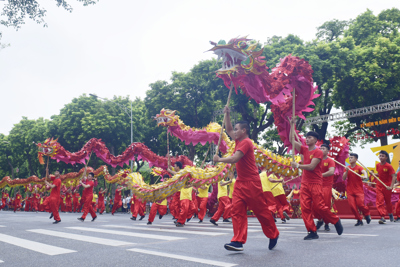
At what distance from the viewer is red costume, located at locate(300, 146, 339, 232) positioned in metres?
6.18

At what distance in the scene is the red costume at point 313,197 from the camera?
20.3 feet

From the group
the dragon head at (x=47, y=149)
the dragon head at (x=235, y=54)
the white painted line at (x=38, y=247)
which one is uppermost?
the dragon head at (x=235, y=54)

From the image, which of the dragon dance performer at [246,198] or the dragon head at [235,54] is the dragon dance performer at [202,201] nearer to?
the dragon head at [235,54]

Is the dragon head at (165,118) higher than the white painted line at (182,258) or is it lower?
higher

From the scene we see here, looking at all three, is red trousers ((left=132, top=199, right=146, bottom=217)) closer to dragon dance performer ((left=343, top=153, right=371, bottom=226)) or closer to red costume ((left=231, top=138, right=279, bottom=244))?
dragon dance performer ((left=343, top=153, right=371, bottom=226))

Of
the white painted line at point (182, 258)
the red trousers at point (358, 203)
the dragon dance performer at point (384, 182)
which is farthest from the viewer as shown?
the dragon dance performer at point (384, 182)

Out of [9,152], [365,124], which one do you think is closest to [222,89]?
[365,124]

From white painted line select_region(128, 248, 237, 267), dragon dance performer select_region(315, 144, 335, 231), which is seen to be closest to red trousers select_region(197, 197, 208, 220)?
dragon dance performer select_region(315, 144, 335, 231)

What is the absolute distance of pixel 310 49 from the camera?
20.5 meters

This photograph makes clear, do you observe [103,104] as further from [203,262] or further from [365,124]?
[203,262]

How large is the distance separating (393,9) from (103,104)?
2204 cm

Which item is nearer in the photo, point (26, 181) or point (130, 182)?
point (130, 182)

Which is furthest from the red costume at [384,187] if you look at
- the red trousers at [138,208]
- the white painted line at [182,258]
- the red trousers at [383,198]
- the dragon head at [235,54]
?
the red trousers at [138,208]

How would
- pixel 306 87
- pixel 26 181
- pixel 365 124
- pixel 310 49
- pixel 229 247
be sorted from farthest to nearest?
pixel 26 181 < pixel 365 124 < pixel 310 49 < pixel 306 87 < pixel 229 247
